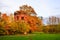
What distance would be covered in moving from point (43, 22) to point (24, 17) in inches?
13.6

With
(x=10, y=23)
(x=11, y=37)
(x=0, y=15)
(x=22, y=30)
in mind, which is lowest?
(x=11, y=37)

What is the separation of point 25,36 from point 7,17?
1.51ft

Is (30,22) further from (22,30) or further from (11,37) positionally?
(11,37)

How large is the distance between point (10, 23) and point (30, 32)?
1.27 ft

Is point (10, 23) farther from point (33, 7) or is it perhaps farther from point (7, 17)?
point (33, 7)

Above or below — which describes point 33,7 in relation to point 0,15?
above

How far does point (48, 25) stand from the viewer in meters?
1.80

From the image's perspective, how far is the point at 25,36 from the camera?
1.81 meters

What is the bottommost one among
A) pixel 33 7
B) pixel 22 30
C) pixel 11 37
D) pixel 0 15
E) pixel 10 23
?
pixel 11 37

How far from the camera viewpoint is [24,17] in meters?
1.81

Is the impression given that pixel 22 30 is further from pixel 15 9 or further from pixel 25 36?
pixel 15 9

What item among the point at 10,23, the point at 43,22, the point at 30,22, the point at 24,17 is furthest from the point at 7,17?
the point at 43,22

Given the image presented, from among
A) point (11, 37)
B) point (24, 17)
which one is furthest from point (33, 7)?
point (11, 37)

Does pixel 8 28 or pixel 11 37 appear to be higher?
pixel 8 28
